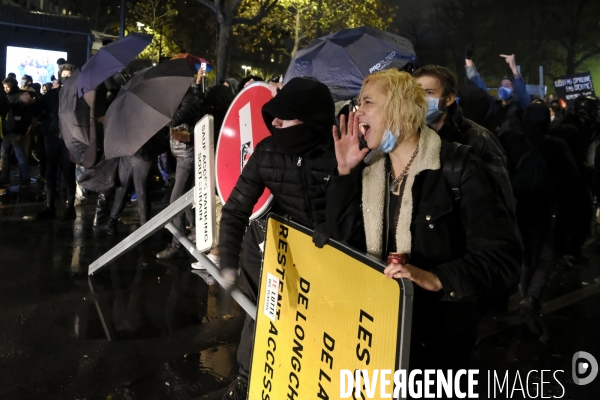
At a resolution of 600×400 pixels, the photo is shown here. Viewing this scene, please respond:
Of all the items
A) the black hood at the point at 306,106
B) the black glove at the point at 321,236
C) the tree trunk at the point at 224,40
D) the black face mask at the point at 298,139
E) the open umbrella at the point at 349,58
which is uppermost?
the tree trunk at the point at 224,40

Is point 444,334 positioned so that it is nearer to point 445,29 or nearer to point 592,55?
point 592,55

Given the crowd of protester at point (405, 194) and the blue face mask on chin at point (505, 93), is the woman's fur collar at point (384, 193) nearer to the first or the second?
the crowd of protester at point (405, 194)

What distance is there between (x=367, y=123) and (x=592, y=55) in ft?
145

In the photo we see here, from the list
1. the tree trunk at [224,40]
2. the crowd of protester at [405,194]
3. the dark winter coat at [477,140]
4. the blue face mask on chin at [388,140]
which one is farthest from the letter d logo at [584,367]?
the tree trunk at [224,40]

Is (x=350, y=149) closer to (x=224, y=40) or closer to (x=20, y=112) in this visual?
(x=20, y=112)

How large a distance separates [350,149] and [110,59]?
505 centimetres

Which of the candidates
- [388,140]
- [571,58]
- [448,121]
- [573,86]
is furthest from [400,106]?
[571,58]

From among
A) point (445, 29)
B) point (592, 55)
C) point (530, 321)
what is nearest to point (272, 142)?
point (530, 321)

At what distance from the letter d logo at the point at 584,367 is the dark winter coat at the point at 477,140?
1774 millimetres

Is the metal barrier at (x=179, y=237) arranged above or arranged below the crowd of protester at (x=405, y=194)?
below

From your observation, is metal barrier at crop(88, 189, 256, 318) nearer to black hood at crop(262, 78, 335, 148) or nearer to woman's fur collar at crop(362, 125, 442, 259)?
black hood at crop(262, 78, 335, 148)

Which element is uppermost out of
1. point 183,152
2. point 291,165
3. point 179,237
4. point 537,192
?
point 291,165

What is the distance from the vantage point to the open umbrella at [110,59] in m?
6.91

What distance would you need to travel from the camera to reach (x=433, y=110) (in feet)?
11.9
